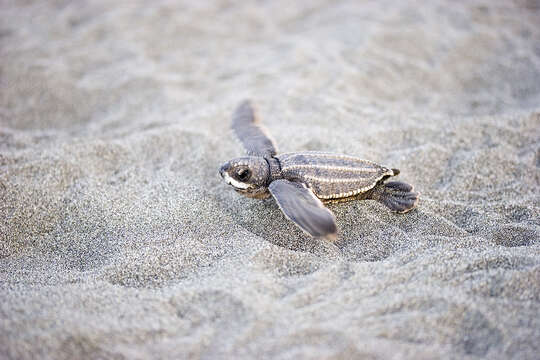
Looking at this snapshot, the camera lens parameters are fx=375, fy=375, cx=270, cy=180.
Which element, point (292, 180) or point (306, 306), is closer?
point (306, 306)

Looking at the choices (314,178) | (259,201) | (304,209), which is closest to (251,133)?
(259,201)

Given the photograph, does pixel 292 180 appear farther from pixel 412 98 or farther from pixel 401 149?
pixel 412 98

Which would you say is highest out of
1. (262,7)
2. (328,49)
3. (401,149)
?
(262,7)

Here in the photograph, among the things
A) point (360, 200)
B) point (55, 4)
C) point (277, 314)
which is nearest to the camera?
point (277, 314)

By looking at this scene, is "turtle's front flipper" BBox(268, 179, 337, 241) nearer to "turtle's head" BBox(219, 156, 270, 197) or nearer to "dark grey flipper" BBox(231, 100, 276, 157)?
"turtle's head" BBox(219, 156, 270, 197)

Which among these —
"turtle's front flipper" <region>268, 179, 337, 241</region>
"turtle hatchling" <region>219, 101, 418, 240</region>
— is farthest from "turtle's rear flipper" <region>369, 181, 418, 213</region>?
"turtle's front flipper" <region>268, 179, 337, 241</region>

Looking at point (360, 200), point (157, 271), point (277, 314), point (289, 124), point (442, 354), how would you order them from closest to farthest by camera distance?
point (442, 354)
point (277, 314)
point (157, 271)
point (360, 200)
point (289, 124)

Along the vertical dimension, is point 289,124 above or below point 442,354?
above

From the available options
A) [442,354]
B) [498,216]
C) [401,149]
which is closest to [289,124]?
[401,149]

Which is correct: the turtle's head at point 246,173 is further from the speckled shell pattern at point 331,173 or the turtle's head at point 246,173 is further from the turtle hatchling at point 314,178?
the speckled shell pattern at point 331,173
